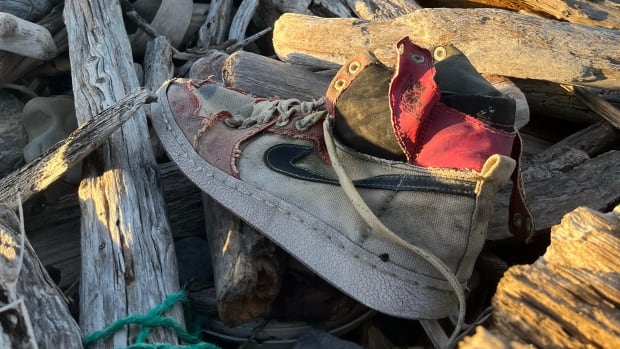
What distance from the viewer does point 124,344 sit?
1614mm

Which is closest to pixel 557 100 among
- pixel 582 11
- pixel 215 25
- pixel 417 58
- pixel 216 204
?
pixel 582 11

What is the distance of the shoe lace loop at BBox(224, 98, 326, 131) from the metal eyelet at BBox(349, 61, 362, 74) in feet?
0.59

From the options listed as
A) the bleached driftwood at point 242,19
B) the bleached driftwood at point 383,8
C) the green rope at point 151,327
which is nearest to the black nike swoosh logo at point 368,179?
the green rope at point 151,327

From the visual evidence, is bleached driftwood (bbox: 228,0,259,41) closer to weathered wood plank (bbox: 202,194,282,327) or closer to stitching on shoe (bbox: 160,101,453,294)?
stitching on shoe (bbox: 160,101,453,294)

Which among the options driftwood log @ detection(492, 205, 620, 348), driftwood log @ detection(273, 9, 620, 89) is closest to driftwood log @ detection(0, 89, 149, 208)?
driftwood log @ detection(273, 9, 620, 89)

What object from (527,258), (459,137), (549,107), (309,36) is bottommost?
(527,258)

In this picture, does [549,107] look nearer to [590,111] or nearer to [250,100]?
[590,111]

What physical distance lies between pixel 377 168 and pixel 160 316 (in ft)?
2.23

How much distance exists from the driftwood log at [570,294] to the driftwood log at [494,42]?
3.46ft

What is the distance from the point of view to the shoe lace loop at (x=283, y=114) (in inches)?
80.5

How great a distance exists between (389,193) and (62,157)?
3.29 ft

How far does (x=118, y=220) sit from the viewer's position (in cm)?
199

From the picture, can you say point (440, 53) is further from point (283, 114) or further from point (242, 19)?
point (242, 19)

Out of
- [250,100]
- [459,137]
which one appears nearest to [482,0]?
[250,100]
